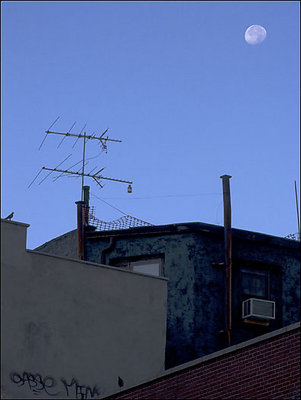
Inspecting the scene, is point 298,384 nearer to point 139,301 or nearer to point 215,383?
point 215,383

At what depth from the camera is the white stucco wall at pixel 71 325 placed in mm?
26000

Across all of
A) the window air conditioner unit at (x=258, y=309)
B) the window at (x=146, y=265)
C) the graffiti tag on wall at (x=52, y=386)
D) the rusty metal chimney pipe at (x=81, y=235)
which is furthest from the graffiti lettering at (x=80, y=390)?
the rusty metal chimney pipe at (x=81, y=235)

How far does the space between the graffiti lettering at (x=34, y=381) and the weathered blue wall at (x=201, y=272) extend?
6.21 m

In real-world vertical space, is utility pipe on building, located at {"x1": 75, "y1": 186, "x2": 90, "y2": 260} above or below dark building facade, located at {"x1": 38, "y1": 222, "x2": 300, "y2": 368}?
above

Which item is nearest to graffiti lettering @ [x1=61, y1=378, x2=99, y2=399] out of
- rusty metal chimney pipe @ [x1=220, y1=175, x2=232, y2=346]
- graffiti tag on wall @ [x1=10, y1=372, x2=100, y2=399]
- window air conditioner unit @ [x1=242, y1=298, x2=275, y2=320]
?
graffiti tag on wall @ [x1=10, y1=372, x2=100, y2=399]

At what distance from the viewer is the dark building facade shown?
1267 inches

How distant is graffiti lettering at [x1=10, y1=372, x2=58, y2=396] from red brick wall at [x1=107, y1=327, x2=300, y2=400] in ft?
13.1

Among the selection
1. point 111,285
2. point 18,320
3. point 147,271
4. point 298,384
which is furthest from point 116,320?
point 298,384

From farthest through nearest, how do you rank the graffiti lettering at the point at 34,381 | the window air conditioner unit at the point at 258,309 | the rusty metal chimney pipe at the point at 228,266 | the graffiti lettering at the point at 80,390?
the window air conditioner unit at the point at 258,309 < the rusty metal chimney pipe at the point at 228,266 < the graffiti lettering at the point at 80,390 < the graffiti lettering at the point at 34,381

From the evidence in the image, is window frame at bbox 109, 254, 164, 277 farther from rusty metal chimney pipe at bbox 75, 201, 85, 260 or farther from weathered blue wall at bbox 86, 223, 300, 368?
rusty metal chimney pipe at bbox 75, 201, 85, 260

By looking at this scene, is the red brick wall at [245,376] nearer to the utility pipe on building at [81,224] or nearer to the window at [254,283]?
the window at [254,283]

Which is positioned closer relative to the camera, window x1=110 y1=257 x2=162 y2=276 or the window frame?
window x1=110 y1=257 x2=162 y2=276

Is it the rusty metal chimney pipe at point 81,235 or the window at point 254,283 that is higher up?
the rusty metal chimney pipe at point 81,235

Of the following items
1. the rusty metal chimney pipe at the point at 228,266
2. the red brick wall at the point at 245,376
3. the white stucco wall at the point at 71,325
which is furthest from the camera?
the rusty metal chimney pipe at the point at 228,266
